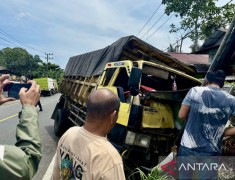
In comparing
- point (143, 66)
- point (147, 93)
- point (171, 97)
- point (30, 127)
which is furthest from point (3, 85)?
point (143, 66)

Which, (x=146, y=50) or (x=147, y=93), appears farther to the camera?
(x=146, y=50)

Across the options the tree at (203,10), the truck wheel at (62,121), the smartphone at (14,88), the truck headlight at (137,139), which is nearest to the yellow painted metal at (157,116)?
the truck headlight at (137,139)

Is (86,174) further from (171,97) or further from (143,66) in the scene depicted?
(143,66)

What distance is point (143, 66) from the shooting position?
223 inches

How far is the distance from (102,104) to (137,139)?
2.63 metres

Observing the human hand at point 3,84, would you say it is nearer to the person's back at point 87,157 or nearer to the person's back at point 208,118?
the person's back at point 87,157

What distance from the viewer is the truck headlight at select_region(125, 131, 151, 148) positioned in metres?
4.49

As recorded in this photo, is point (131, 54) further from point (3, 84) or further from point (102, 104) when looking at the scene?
point (3, 84)

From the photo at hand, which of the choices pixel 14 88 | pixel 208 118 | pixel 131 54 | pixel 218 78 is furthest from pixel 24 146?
pixel 131 54

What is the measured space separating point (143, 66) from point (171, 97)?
1023 mm

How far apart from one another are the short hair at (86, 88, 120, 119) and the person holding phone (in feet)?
1.25

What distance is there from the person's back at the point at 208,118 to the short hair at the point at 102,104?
178cm

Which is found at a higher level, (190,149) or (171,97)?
(171,97)

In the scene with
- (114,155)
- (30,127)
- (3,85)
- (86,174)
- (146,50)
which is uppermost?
(146,50)
